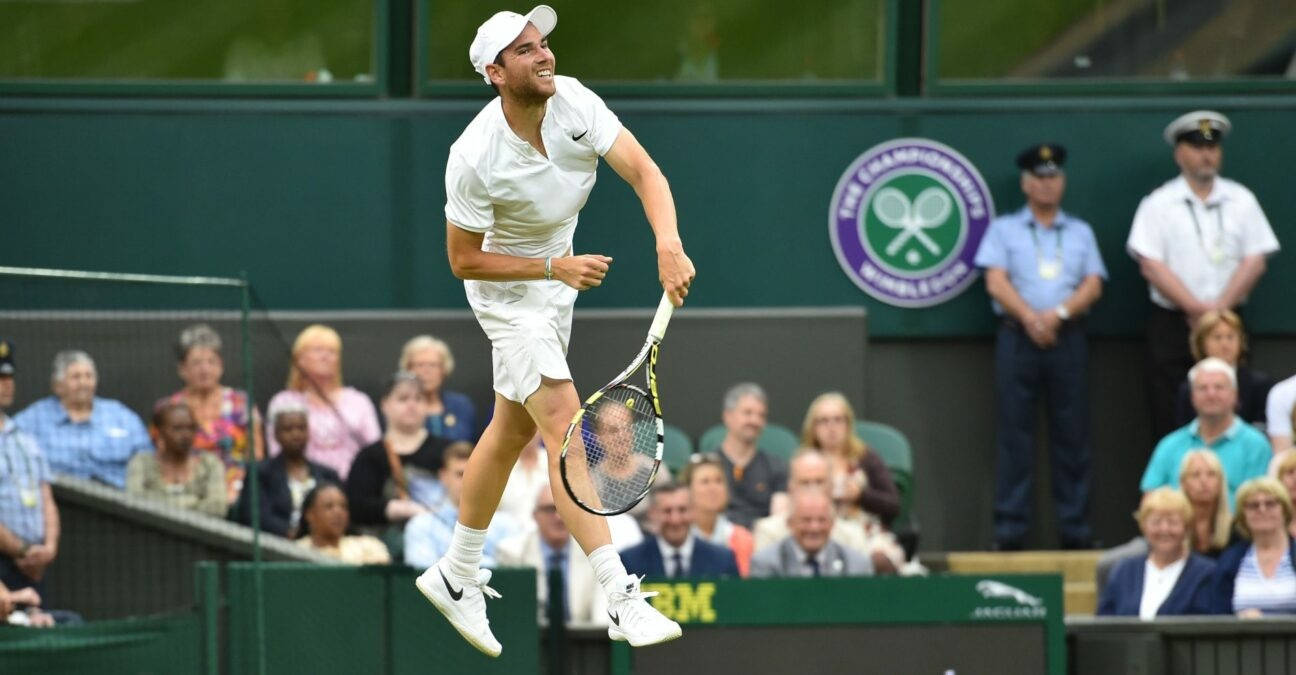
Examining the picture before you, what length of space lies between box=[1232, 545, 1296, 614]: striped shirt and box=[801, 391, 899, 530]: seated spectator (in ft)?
5.92

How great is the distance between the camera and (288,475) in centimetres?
1050

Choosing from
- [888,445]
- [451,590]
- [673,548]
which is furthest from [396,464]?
[451,590]

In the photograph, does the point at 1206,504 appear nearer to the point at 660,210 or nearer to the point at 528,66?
the point at 660,210

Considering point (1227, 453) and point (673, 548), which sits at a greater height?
point (1227, 453)

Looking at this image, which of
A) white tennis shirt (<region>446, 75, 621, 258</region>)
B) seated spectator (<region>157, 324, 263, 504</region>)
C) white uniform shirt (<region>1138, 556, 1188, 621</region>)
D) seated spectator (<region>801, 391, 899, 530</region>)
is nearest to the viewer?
white tennis shirt (<region>446, 75, 621, 258</region>)

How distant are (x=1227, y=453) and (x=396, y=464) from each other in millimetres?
4307

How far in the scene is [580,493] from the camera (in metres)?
7.05

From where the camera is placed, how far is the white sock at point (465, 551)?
24.9ft

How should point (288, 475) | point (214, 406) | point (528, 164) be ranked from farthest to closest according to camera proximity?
point (288, 475), point (214, 406), point (528, 164)

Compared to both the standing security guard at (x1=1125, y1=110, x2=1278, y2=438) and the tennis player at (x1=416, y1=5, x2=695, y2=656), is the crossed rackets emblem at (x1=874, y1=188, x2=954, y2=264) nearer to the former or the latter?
the standing security guard at (x1=1125, y1=110, x2=1278, y2=438)

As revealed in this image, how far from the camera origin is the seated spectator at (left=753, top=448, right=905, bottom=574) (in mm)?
10570

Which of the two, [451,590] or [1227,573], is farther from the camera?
[1227,573]

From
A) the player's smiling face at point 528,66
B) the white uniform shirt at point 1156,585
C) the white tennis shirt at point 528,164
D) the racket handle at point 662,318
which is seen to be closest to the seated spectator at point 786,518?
the white uniform shirt at point 1156,585

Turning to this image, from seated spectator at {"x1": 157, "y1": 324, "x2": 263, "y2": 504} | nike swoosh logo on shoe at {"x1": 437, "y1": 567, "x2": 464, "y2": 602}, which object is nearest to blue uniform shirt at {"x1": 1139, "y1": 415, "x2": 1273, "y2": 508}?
seated spectator at {"x1": 157, "y1": 324, "x2": 263, "y2": 504}
